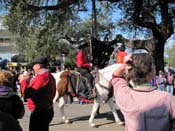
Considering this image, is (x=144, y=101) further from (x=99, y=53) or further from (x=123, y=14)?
(x=123, y=14)

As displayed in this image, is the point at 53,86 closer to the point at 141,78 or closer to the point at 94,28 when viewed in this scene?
the point at 141,78

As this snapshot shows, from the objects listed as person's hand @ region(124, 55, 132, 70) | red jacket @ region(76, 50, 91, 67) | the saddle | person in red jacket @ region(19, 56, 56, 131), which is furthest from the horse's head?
person's hand @ region(124, 55, 132, 70)

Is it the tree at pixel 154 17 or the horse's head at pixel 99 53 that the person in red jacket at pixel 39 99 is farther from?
the tree at pixel 154 17

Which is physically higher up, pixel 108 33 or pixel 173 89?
pixel 108 33

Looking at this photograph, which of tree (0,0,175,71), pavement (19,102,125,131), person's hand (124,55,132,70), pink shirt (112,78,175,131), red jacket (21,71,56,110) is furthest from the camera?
tree (0,0,175,71)

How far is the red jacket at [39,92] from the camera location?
7.69 m

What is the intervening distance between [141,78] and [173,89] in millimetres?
23858

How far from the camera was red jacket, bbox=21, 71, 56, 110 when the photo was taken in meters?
7.69

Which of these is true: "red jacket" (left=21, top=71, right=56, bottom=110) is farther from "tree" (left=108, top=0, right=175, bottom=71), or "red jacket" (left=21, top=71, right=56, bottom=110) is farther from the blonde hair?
"tree" (left=108, top=0, right=175, bottom=71)

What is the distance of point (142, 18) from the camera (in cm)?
2581

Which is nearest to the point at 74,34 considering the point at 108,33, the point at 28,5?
the point at 108,33

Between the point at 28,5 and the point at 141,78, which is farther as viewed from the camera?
the point at 28,5

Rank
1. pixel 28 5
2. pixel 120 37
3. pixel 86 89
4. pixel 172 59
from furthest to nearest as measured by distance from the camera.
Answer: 1. pixel 172 59
2. pixel 120 37
3. pixel 28 5
4. pixel 86 89

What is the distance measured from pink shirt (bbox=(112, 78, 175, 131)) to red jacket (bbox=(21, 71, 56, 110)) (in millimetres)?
3993
